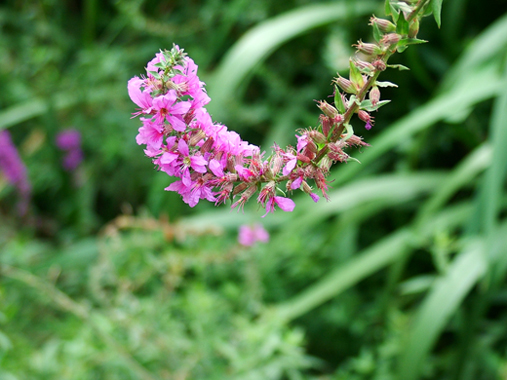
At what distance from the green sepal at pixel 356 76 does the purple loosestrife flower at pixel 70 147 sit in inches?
77.6

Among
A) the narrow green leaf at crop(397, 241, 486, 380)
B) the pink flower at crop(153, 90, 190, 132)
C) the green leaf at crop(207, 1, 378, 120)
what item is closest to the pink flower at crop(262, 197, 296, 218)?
the pink flower at crop(153, 90, 190, 132)

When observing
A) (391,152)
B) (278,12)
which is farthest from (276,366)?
(278,12)

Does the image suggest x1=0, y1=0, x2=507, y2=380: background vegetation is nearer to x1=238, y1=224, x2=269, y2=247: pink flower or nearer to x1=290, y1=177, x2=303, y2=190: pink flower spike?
x1=238, y1=224, x2=269, y2=247: pink flower

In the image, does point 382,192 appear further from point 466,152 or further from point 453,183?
point 466,152

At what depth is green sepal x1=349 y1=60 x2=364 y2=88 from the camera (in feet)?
1.50

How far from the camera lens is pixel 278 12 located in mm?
2309

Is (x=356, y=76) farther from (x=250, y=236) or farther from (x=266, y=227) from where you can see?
(x=266, y=227)

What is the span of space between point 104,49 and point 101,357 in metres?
1.57

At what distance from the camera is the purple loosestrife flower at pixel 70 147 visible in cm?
225

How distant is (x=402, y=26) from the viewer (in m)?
0.44

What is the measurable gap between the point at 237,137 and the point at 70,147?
6.32 ft

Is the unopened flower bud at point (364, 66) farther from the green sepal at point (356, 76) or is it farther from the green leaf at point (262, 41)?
the green leaf at point (262, 41)

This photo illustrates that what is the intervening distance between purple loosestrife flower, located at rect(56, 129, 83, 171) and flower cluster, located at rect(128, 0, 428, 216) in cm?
186

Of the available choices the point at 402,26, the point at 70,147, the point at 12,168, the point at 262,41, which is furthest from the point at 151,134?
the point at 70,147
